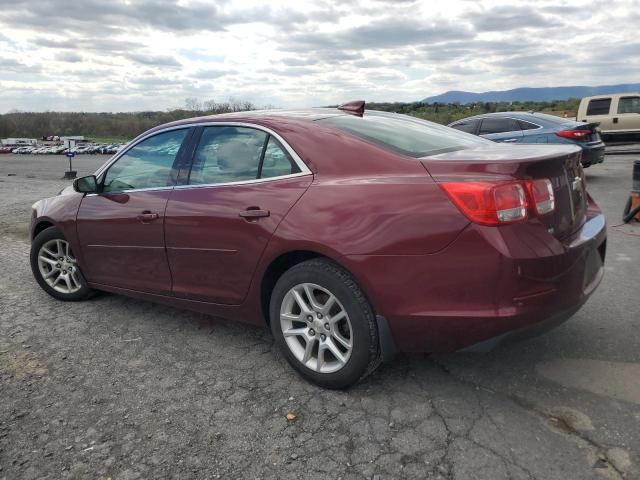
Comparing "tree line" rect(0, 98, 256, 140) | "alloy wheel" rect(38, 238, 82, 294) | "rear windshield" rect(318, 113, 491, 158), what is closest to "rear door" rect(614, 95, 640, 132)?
"rear windshield" rect(318, 113, 491, 158)

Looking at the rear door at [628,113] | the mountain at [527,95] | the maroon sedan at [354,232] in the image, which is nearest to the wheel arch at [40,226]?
the maroon sedan at [354,232]

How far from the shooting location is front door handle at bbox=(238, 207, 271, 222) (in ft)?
10.4

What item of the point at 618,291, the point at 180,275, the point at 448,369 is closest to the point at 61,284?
the point at 180,275

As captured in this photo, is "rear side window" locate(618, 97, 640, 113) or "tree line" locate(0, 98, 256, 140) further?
"tree line" locate(0, 98, 256, 140)

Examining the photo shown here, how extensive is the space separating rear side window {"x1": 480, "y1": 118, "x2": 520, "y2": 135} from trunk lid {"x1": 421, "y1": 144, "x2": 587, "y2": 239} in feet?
27.7

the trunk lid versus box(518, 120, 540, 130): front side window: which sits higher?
the trunk lid

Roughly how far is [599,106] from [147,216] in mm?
17173

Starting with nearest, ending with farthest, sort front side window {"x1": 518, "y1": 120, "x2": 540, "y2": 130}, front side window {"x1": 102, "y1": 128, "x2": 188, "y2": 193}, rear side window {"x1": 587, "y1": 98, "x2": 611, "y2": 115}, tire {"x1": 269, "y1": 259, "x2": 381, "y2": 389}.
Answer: tire {"x1": 269, "y1": 259, "x2": 381, "y2": 389}, front side window {"x1": 102, "y1": 128, "x2": 188, "y2": 193}, front side window {"x1": 518, "y1": 120, "x2": 540, "y2": 130}, rear side window {"x1": 587, "y1": 98, "x2": 611, "y2": 115}

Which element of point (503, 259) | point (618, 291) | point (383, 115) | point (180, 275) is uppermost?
point (383, 115)

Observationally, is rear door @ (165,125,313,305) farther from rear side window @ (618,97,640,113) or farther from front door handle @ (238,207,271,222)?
rear side window @ (618,97,640,113)

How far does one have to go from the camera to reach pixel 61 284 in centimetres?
489

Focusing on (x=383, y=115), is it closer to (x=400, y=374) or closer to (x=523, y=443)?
(x=400, y=374)

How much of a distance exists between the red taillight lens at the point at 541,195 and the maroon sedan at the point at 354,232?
1 centimetres

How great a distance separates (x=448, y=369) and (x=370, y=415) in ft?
2.30
